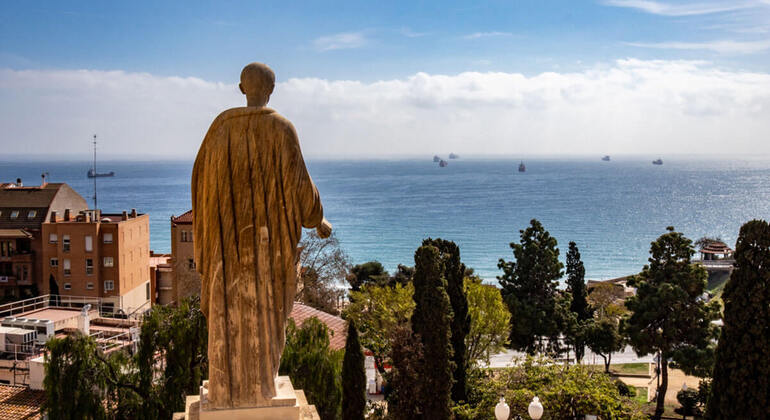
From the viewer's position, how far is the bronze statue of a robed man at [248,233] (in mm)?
6246

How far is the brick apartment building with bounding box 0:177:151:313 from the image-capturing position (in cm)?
4747

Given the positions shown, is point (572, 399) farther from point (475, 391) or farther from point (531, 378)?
point (475, 391)

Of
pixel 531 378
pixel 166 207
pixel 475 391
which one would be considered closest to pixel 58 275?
pixel 475 391

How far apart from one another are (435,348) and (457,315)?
112 inches

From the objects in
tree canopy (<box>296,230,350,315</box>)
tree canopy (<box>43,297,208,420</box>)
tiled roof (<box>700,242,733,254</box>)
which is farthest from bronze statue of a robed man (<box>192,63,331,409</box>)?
tiled roof (<box>700,242,733,254</box>)

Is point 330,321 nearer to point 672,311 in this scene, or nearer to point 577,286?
point 577,286

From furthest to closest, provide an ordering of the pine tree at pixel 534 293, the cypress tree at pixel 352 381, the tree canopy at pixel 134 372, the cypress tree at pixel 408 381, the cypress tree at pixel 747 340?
1. the pine tree at pixel 534 293
2. the cypress tree at pixel 408 381
3. the cypress tree at pixel 352 381
4. the tree canopy at pixel 134 372
5. the cypress tree at pixel 747 340

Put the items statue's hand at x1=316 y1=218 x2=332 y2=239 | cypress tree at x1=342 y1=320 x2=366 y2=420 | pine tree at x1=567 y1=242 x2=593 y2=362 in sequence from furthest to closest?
pine tree at x1=567 y1=242 x2=593 y2=362, cypress tree at x1=342 y1=320 x2=366 y2=420, statue's hand at x1=316 y1=218 x2=332 y2=239

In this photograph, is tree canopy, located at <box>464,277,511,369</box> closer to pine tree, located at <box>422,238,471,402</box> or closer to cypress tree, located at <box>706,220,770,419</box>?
pine tree, located at <box>422,238,471,402</box>

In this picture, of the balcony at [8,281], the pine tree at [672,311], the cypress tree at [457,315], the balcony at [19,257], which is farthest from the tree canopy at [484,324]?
the balcony at [8,281]

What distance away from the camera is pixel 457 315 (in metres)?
23.1

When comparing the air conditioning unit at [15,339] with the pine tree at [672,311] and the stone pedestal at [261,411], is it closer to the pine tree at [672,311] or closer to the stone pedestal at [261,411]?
the pine tree at [672,311]

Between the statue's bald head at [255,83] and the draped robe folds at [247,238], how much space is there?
0.16 meters

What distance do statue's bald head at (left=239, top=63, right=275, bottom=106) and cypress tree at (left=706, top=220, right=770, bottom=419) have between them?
15345 mm
